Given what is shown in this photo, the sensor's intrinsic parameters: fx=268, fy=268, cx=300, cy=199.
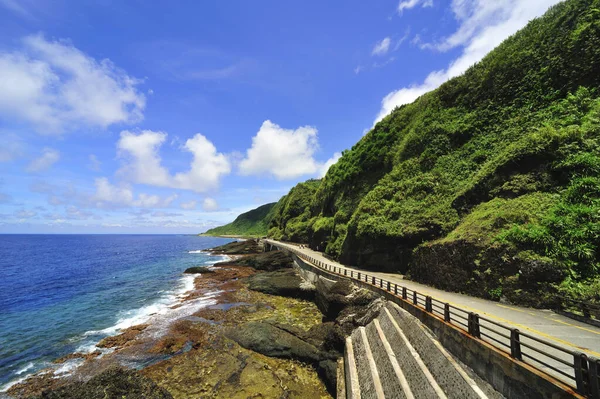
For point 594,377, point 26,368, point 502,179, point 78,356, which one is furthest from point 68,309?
point 502,179

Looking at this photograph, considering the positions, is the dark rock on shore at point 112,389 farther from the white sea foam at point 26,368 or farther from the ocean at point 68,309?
the white sea foam at point 26,368

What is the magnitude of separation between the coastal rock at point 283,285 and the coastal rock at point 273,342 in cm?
1044

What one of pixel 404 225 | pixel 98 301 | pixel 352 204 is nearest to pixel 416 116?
pixel 352 204

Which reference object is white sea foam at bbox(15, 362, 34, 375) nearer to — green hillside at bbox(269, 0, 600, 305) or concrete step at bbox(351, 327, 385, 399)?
concrete step at bbox(351, 327, 385, 399)

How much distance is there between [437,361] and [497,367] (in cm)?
253

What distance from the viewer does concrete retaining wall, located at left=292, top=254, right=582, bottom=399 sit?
21.6 feet

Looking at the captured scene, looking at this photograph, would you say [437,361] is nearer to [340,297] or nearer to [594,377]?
[594,377]

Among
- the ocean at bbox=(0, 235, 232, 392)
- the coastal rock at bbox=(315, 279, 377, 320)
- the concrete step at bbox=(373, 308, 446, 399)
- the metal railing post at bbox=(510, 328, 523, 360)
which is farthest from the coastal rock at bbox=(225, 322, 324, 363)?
the metal railing post at bbox=(510, 328, 523, 360)

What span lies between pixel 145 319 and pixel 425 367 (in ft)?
81.2

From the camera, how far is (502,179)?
67.7ft

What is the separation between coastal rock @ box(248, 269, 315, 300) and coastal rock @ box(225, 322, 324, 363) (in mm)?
10443

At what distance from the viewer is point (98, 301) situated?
31859 millimetres

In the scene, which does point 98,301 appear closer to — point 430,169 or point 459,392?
point 459,392

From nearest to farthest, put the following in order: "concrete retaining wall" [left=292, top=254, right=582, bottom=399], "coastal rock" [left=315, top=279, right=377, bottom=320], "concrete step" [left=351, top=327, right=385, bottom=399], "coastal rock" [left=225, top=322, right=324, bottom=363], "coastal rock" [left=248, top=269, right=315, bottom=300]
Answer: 1. "concrete retaining wall" [left=292, top=254, right=582, bottom=399]
2. "concrete step" [left=351, top=327, right=385, bottom=399]
3. "coastal rock" [left=225, top=322, right=324, bottom=363]
4. "coastal rock" [left=315, top=279, right=377, bottom=320]
5. "coastal rock" [left=248, top=269, right=315, bottom=300]
